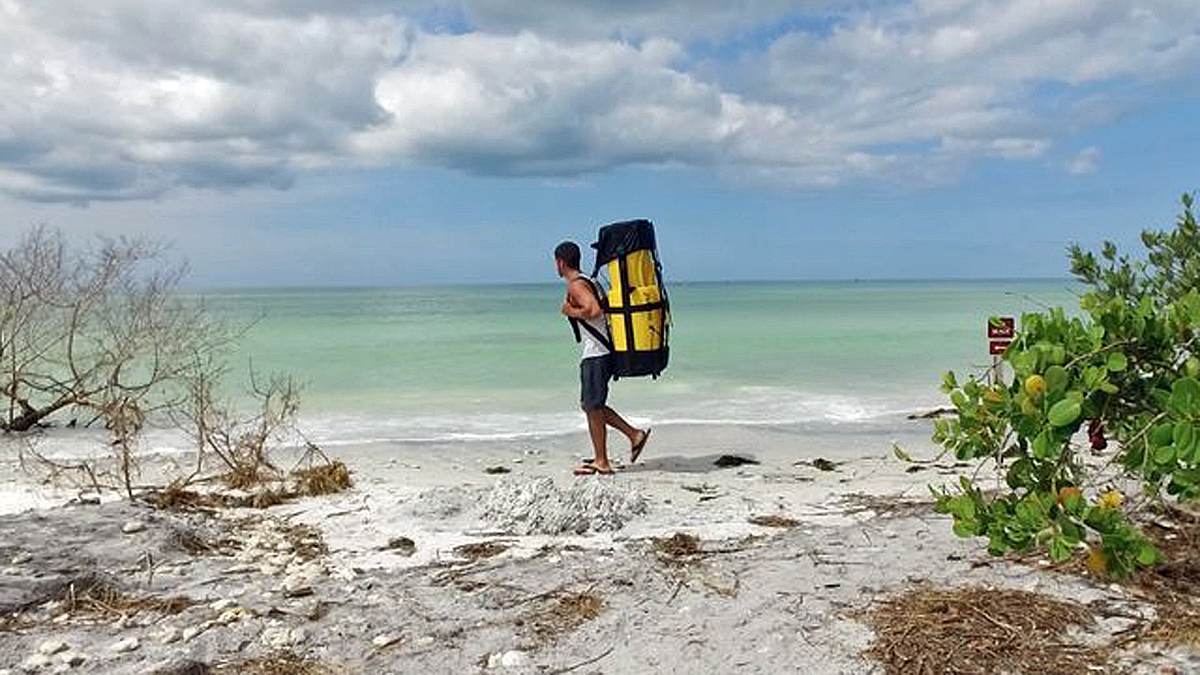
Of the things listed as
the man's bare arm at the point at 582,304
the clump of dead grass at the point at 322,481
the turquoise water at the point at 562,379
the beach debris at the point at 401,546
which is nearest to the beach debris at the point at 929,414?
the turquoise water at the point at 562,379

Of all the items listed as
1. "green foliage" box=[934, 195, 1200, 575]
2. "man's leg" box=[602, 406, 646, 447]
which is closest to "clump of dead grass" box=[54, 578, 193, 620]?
"green foliage" box=[934, 195, 1200, 575]

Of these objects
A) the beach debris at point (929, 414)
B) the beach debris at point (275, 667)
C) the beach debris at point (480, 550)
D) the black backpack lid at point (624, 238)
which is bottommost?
the beach debris at point (929, 414)

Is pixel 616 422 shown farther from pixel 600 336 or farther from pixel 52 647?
pixel 52 647

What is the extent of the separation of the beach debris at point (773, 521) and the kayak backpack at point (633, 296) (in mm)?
1965

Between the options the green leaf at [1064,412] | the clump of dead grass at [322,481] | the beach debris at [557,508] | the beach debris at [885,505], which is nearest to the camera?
the green leaf at [1064,412]

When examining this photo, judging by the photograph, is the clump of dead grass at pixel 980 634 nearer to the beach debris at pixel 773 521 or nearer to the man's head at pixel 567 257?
the beach debris at pixel 773 521

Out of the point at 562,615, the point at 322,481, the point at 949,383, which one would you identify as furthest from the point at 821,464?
the point at 949,383

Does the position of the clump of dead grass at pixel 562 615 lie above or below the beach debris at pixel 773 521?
above

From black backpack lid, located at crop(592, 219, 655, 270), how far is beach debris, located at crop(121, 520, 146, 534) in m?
3.70

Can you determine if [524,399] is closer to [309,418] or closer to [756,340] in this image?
[309,418]

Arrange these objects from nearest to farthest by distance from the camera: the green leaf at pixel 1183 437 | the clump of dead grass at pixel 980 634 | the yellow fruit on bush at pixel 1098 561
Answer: the green leaf at pixel 1183 437
the yellow fruit on bush at pixel 1098 561
the clump of dead grass at pixel 980 634

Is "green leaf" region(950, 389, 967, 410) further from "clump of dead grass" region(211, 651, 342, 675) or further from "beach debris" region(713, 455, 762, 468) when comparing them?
"beach debris" region(713, 455, 762, 468)

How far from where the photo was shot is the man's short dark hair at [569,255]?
7680 millimetres

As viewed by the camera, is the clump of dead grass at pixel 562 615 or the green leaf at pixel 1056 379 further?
the clump of dead grass at pixel 562 615
